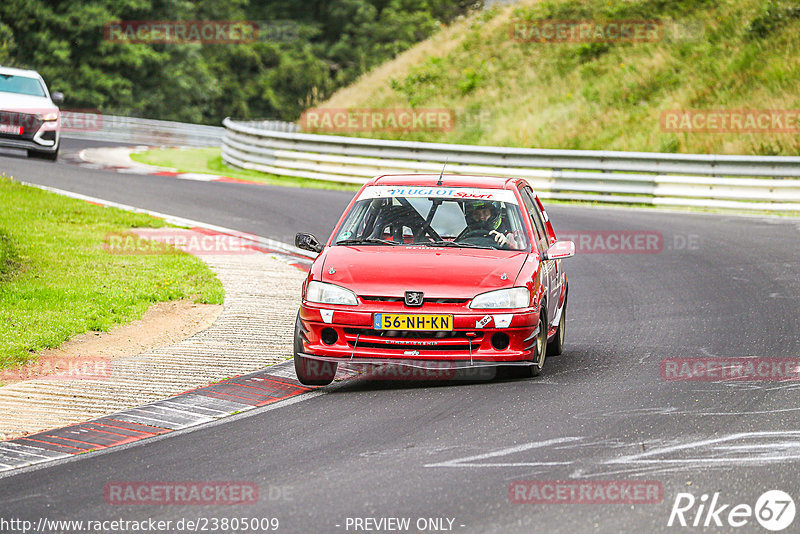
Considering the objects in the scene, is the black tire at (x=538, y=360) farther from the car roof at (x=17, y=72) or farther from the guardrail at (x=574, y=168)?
the car roof at (x=17, y=72)

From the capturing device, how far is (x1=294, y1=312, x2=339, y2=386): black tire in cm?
850

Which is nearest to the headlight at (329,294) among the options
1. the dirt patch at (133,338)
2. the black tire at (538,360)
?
the black tire at (538,360)

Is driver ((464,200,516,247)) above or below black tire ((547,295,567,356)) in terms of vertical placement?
above

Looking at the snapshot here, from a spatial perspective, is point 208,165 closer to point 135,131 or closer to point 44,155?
point 44,155

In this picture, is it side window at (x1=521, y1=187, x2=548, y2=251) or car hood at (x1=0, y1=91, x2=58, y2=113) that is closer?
side window at (x1=521, y1=187, x2=548, y2=251)

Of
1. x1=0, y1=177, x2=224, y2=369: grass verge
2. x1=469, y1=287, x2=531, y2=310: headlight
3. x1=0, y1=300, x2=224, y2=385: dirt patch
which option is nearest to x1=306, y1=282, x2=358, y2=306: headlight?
x1=469, y1=287, x2=531, y2=310: headlight

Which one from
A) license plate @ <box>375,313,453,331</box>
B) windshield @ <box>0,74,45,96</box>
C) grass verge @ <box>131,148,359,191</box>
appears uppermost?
license plate @ <box>375,313,453,331</box>

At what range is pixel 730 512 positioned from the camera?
548 centimetres

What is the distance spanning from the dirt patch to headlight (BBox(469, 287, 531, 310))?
336cm

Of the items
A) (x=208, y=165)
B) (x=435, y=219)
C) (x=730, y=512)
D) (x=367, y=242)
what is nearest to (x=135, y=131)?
(x=208, y=165)

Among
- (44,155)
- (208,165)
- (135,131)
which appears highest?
(44,155)

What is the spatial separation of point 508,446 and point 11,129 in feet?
64.1

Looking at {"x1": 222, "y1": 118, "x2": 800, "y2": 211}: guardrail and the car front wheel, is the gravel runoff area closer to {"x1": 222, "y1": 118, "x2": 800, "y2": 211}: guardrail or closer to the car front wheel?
{"x1": 222, "y1": 118, "x2": 800, "y2": 211}: guardrail

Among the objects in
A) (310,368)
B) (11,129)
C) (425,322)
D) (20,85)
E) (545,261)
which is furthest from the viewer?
(20,85)
